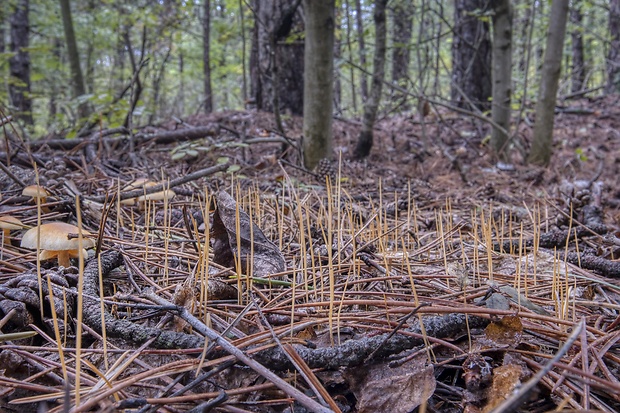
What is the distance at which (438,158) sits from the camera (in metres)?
4.91

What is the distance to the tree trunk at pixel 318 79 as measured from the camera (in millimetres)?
3707

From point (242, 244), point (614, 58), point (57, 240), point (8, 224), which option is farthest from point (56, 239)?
point (614, 58)

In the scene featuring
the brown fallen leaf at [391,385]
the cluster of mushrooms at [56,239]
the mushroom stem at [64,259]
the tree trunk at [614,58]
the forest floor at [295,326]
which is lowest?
the brown fallen leaf at [391,385]

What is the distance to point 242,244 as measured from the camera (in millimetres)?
1570

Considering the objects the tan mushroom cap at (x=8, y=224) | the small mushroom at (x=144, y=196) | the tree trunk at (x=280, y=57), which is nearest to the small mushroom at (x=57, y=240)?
the tan mushroom cap at (x=8, y=224)

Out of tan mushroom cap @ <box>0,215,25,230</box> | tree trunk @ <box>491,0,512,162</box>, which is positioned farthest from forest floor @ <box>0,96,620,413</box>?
tree trunk @ <box>491,0,512,162</box>

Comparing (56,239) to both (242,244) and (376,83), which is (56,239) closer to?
(242,244)

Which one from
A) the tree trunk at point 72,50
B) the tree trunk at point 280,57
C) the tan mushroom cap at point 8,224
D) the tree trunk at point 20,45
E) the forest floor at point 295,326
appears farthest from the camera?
the tree trunk at point 20,45

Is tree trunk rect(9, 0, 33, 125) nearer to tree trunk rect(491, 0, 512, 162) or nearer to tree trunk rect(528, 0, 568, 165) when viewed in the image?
tree trunk rect(491, 0, 512, 162)

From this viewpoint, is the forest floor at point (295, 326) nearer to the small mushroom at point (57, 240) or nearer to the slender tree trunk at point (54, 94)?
the small mushroom at point (57, 240)

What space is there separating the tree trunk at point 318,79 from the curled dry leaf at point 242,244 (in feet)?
8.07

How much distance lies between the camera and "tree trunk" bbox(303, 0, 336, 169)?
371 centimetres

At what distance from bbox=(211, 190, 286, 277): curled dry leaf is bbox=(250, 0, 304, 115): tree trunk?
10.8ft

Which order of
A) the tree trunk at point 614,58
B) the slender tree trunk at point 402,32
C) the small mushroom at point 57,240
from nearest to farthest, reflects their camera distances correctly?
1. the small mushroom at point 57,240
2. the slender tree trunk at point 402,32
3. the tree trunk at point 614,58
